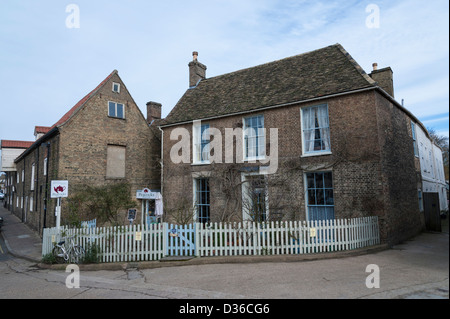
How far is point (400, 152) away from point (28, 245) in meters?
18.7

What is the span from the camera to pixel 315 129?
43.5 ft

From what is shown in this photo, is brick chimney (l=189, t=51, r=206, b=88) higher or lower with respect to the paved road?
higher

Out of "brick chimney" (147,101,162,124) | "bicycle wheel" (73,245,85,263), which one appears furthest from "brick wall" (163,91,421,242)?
"brick chimney" (147,101,162,124)

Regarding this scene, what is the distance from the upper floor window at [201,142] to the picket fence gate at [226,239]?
6.53 meters

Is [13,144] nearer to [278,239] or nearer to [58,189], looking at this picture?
[58,189]

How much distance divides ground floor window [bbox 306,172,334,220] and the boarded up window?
11552mm

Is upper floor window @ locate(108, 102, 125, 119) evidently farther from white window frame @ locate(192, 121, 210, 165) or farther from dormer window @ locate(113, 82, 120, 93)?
white window frame @ locate(192, 121, 210, 165)

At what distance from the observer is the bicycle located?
1047cm

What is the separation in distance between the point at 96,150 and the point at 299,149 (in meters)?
11.7

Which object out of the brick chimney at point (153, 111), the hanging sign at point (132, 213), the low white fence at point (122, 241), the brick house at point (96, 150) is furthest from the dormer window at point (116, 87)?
the low white fence at point (122, 241)

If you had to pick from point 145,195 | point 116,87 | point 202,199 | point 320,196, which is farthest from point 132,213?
point 320,196

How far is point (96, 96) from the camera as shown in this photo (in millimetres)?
17688

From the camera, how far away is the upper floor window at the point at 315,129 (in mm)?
12992

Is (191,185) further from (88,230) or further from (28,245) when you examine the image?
(28,245)
